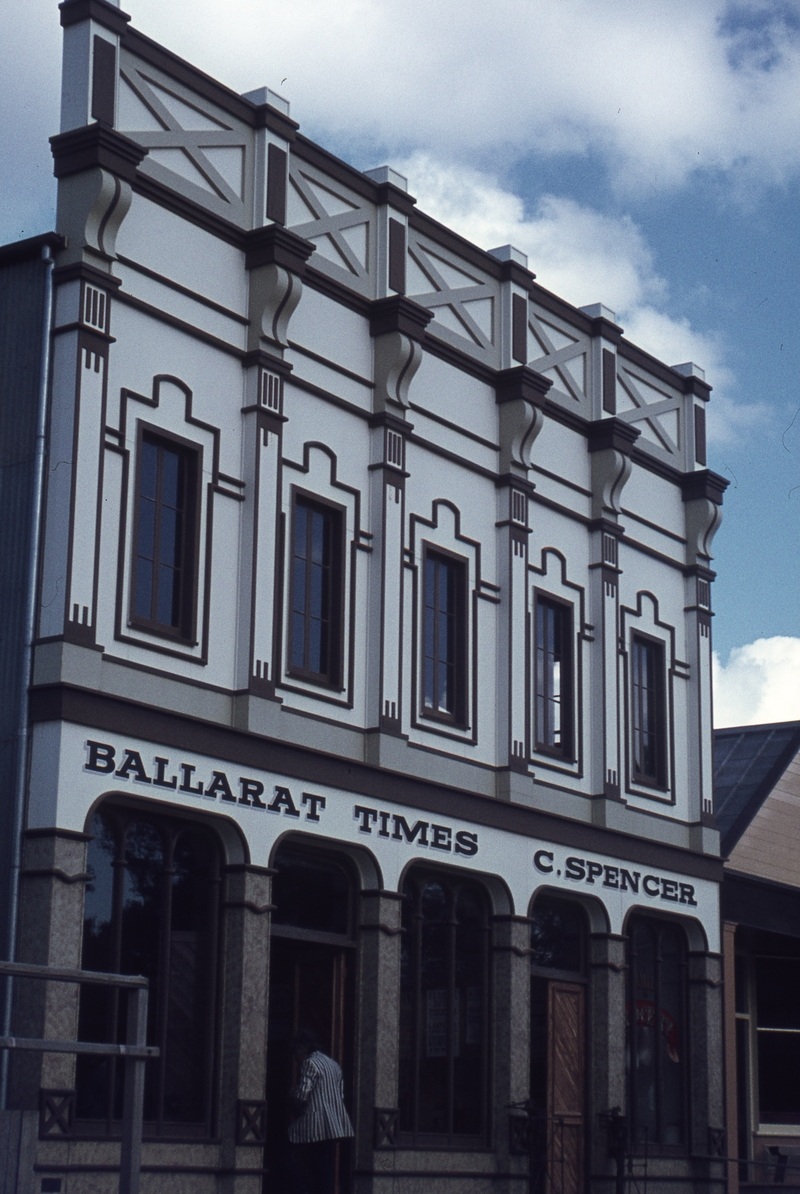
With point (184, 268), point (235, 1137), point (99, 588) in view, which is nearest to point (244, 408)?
point (184, 268)

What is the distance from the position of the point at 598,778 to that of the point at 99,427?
9.55m

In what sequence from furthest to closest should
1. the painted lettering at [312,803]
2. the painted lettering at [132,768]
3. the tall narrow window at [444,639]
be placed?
1. the tall narrow window at [444,639]
2. the painted lettering at [312,803]
3. the painted lettering at [132,768]

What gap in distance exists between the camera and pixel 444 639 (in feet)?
70.4

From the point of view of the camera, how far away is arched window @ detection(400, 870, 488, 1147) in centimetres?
1992

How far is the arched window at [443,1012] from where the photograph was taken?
1992cm

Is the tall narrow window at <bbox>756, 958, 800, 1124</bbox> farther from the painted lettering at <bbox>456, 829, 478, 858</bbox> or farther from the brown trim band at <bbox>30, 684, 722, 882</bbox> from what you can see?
the painted lettering at <bbox>456, 829, 478, 858</bbox>

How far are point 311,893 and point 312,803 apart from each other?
1049mm

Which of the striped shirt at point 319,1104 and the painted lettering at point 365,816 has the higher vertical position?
the painted lettering at point 365,816

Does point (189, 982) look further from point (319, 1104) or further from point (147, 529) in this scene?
point (147, 529)

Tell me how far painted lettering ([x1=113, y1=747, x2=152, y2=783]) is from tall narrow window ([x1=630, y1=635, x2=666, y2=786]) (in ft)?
32.7

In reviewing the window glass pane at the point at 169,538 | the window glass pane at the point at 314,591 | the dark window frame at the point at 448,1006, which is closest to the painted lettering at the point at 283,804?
the window glass pane at the point at 314,591

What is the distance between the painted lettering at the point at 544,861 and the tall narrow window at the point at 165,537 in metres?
6.46

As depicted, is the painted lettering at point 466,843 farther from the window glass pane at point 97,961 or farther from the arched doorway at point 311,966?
the window glass pane at point 97,961


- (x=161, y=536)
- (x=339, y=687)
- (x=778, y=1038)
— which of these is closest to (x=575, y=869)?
(x=339, y=687)
